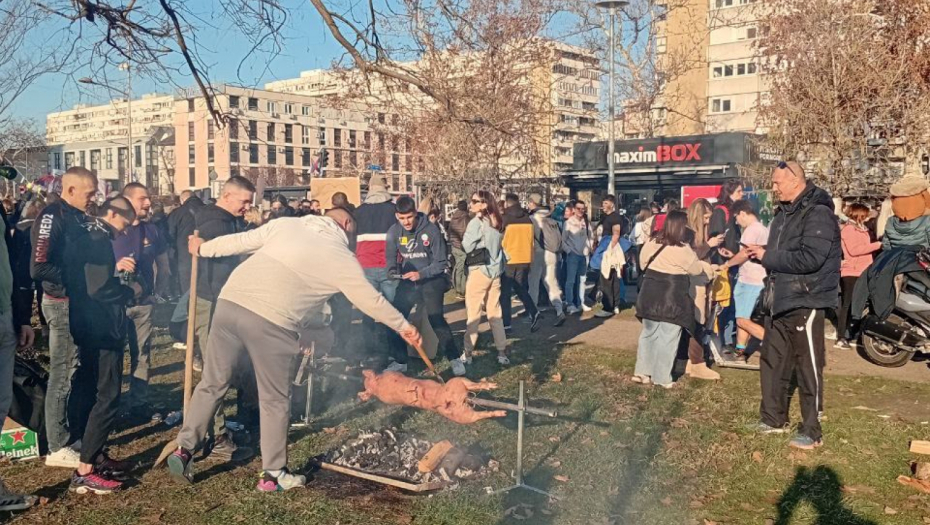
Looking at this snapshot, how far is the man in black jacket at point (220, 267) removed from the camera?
5750mm

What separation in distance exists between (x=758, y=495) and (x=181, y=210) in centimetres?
799

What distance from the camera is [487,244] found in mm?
8766

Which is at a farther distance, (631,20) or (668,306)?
(631,20)

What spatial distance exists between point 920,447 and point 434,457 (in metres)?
3.63

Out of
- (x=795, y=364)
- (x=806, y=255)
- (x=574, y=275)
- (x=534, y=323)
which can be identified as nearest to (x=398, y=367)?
(x=534, y=323)

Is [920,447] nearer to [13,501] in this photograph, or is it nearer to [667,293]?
[667,293]

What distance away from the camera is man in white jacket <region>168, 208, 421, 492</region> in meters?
4.75

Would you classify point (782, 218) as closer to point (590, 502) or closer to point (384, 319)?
point (590, 502)

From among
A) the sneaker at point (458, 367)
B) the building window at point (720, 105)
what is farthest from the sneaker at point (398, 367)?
the building window at point (720, 105)

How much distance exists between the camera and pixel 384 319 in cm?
480

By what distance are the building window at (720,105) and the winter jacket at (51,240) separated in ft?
201

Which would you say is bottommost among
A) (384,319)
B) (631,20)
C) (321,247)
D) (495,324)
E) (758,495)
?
(758,495)

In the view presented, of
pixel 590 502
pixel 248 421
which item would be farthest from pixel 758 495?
pixel 248 421

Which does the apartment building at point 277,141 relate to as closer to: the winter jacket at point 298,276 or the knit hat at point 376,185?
the knit hat at point 376,185
